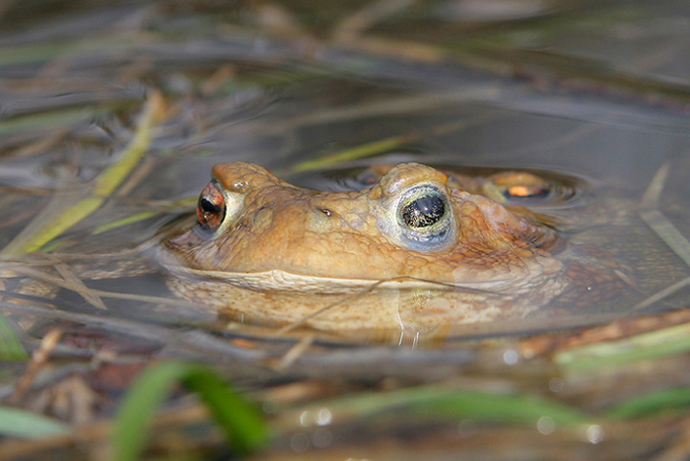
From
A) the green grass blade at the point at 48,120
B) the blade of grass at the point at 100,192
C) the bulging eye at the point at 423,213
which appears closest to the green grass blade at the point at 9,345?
the blade of grass at the point at 100,192

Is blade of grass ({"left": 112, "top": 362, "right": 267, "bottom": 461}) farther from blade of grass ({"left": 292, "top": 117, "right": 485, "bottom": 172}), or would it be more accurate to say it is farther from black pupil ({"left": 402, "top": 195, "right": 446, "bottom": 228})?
blade of grass ({"left": 292, "top": 117, "right": 485, "bottom": 172})

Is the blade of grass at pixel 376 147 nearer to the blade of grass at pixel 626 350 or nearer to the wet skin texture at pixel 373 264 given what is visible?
the wet skin texture at pixel 373 264

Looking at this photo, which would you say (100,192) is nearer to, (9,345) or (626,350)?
(9,345)

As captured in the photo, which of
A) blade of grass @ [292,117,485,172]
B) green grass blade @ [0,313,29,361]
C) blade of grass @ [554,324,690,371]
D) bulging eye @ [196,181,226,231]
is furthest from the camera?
blade of grass @ [292,117,485,172]

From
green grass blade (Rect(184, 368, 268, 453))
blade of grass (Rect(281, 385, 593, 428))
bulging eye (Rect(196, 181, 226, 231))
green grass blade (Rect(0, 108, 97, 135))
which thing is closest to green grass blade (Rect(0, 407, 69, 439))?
green grass blade (Rect(184, 368, 268, 453))

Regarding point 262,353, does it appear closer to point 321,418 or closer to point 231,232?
point 321,418

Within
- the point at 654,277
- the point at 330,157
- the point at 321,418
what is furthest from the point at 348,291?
the point at 330,157

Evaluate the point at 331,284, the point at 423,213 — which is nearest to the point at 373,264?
the point at 331,284
